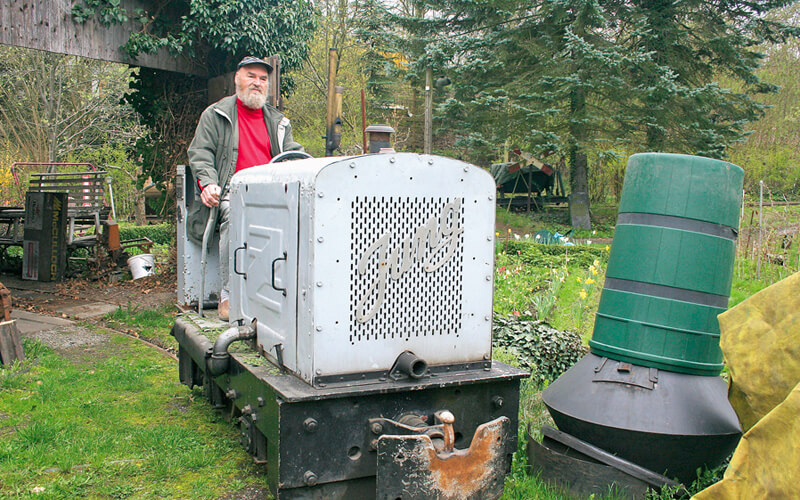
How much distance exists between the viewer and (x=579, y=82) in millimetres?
15992

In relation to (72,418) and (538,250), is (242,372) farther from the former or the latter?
(538,250)

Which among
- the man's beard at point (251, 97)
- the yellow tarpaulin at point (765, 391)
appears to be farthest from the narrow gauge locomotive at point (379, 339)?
the man's beard at point (251, 97)

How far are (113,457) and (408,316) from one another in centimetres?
181

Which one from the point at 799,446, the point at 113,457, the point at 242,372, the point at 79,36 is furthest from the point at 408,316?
the point at 79,36

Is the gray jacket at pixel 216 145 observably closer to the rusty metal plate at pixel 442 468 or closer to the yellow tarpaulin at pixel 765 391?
the rusty metal plate at pixel 442 468

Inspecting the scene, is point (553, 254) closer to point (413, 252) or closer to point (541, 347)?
point (541, 347)

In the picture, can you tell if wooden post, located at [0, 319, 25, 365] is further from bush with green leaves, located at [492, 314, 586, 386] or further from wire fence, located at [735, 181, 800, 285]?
wire fence, located at [735, 181, 800, 285]

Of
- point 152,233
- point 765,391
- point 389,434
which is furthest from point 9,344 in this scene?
point 152,233

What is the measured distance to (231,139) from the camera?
449cm

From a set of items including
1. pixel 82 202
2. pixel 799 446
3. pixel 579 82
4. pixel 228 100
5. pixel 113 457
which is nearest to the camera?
pixel 799 446

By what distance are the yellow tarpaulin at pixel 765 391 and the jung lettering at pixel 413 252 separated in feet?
3.96

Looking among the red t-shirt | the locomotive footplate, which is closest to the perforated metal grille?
the locomotive footplate

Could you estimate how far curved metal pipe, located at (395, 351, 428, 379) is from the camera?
9.43ft

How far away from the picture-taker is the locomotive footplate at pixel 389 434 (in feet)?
8.55
